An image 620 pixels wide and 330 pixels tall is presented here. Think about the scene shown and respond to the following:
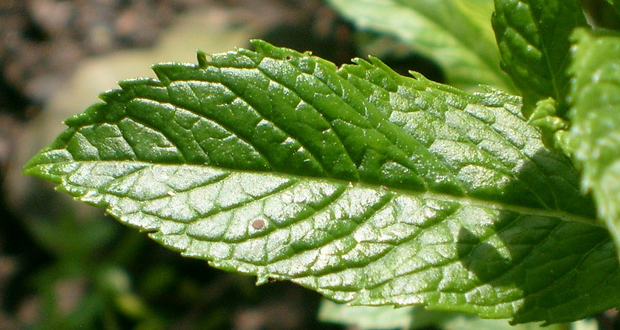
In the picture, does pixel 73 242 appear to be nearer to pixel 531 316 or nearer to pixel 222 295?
pixel 222 295

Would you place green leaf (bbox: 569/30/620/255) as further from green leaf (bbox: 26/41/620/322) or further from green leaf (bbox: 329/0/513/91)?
green leaf (bbox: 329/0/513/91)

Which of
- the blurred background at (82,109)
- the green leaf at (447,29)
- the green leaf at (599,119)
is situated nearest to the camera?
the green leaf at (599,119)

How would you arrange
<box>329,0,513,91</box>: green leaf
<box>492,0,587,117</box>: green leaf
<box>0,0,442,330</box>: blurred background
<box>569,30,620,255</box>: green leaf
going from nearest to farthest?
<box>569,30,620,255</box>: green leaf < <box>492,0,587,117</box>: green leaf < <box>329,0,513,91</box>: green leaf < <box>0,0,442,330</box>: blurred background

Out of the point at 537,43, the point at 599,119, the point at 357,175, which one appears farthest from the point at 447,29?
the point at 599,119

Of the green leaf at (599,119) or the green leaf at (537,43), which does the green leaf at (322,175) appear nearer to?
the green leaf at (537,43)

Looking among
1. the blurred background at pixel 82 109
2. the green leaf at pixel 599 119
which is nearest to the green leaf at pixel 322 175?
the green leaf at pixel 599 119

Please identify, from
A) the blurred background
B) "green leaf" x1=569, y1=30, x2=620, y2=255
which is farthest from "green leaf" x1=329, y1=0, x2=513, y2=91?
"green leaf" x1=569, y1=30, x2=620, y2=255
